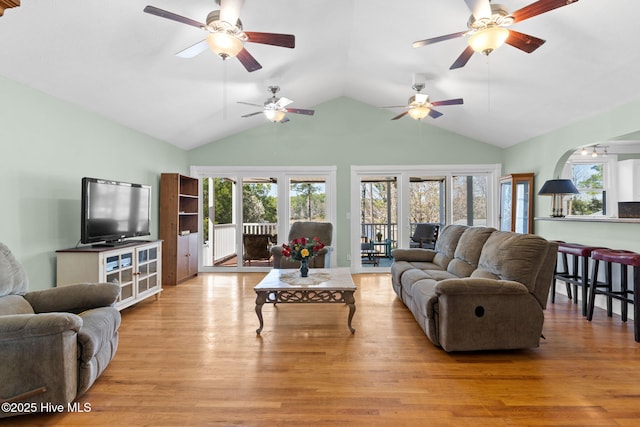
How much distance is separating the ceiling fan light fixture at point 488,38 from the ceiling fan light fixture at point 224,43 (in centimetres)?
185

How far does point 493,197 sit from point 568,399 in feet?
16.0

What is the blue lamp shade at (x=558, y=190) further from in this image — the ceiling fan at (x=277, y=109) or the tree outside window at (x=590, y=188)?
the ceiling fan at (x=277, y=109)

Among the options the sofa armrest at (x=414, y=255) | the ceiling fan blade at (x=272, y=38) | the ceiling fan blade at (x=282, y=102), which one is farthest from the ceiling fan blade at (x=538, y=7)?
the sofa armrest at (x=414, y=255)

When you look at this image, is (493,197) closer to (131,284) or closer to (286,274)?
(286,274)

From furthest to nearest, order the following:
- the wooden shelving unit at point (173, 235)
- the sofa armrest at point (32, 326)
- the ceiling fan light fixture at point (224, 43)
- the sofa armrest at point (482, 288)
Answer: the wooden shelving unit at point (173, 235)
the sofa armrest at point (482, 288)
the ceiling fan light fixture at point (224, 43)
the sofa armrest at point (32, 326)

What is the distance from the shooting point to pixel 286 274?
3.88 metres

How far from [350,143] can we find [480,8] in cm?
413

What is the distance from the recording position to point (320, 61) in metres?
4.72

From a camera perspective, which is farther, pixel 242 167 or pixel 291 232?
pixel 242 167

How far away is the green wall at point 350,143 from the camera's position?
6469 mm

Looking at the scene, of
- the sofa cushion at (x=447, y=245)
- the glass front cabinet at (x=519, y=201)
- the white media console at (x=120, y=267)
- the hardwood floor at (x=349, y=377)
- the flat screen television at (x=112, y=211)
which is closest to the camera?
the hardwood floor at (x=349, y=377)

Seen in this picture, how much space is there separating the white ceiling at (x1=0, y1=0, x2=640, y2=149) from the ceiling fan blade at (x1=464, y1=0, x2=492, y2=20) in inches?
27.4

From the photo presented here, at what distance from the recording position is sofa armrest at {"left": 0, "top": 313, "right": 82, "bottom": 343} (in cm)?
183

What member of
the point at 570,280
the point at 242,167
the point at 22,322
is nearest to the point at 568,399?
the point at 570,280
